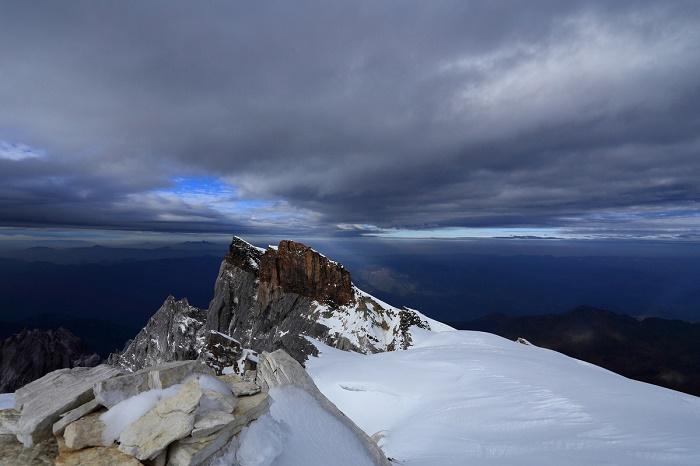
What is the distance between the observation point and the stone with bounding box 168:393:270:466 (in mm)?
8047

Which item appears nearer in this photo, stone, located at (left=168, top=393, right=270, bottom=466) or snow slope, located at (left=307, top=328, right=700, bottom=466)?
stone, located at (left=168, top=393, right=270, bottom=466)

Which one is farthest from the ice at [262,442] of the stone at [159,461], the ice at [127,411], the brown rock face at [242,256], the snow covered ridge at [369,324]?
the brown rock face at [242,256]

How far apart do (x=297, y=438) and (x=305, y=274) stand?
85.3 meters

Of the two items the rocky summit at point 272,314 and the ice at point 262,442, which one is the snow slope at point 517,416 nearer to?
the ice at point 262,442

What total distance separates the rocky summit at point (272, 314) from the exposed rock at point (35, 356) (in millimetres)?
58404

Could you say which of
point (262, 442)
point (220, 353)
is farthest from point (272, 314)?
point (262, 442)

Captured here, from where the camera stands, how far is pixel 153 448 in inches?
308

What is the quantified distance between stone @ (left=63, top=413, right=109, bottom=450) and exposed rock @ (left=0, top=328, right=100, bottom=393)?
172m

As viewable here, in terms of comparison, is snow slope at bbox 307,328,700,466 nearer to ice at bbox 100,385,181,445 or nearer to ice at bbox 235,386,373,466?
ice at bbox 235,386,373,466

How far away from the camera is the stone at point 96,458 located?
7.77m

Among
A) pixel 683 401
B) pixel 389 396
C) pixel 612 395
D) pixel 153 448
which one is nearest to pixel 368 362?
pixel 389 396

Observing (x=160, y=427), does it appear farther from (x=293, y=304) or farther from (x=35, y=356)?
(x=35, y=356)

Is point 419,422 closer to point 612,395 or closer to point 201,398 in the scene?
point 612,395

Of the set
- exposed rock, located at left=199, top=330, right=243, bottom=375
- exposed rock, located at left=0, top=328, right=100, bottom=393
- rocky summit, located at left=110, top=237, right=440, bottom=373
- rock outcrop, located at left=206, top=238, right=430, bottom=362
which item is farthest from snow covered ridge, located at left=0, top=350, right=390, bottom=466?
exposed rock, located at left=0, top=328, right=100, bottom=393
